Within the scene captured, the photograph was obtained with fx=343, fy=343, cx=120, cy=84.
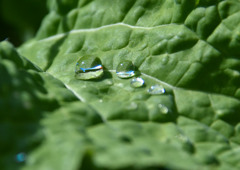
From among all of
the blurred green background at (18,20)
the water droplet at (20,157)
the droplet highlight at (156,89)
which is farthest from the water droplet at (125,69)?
the blurred green background at (18,20)

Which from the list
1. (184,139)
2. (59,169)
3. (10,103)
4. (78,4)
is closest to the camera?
(59,169)

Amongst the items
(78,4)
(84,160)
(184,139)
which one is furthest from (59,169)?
(78,4)

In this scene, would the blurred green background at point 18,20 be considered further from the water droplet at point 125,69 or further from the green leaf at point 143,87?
the water droplet at point 125,69

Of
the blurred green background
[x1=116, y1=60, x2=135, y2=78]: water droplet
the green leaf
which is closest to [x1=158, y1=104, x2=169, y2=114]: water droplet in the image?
the green leaf

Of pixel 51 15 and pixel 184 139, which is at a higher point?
pixel 51 15

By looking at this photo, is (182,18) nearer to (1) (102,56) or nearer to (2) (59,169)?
(1) (102,56)

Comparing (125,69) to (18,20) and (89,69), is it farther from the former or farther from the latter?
(18,20)

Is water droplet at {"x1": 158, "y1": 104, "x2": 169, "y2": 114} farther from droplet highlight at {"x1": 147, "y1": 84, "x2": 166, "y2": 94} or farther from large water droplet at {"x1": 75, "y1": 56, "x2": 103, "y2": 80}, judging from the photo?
large water droplet at {"x1": 75, "y1": 56, "x2": 103, "y2": 80}

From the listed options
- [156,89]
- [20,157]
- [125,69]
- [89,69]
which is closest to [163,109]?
[156,89]
